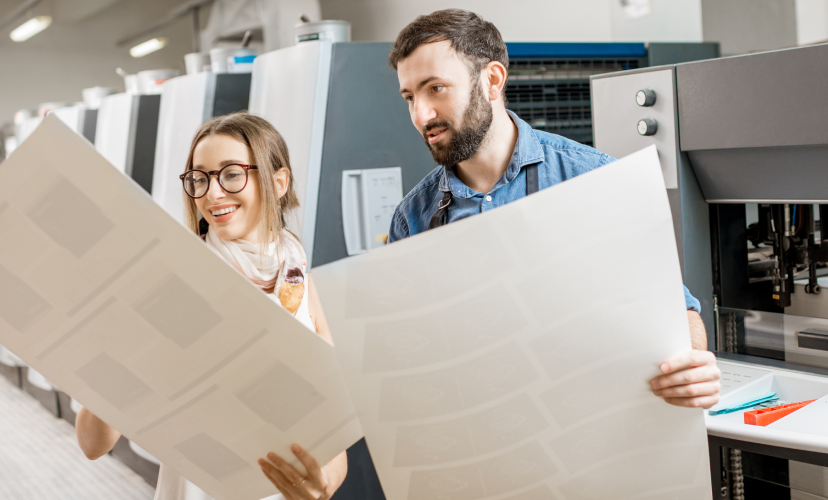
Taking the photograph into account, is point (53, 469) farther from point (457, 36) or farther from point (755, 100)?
point (755, 100)

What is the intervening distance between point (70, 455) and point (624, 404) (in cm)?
377

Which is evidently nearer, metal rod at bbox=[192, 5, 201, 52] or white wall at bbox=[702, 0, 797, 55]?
white wall at bbox=[702, 0, 797, 55]

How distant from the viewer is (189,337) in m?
0.78

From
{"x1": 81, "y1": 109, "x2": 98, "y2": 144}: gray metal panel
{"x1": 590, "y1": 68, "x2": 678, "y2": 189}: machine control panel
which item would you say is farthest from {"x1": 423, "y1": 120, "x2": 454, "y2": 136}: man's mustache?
{"x1": 81, "y1": 109, "x2": 98, "y2": 144}: gray metal panel

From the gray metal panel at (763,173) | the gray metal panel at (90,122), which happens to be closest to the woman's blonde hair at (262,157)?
the gray metal panel at (763,173)

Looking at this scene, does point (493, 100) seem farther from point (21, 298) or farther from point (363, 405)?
point (21, 298)

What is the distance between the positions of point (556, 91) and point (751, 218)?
0.82 metres

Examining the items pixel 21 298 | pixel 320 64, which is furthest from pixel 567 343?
pixel 320 64

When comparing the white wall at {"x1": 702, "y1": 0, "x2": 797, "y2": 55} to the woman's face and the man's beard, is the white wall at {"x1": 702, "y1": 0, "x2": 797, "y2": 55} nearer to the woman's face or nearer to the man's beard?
the man's beard

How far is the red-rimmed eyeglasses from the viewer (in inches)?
49.3

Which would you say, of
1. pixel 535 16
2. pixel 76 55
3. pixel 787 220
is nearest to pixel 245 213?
pixel 787 220

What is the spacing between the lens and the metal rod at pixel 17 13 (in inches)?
288

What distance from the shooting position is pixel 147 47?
373 inches

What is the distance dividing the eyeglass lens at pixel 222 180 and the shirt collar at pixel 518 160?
40 cm
